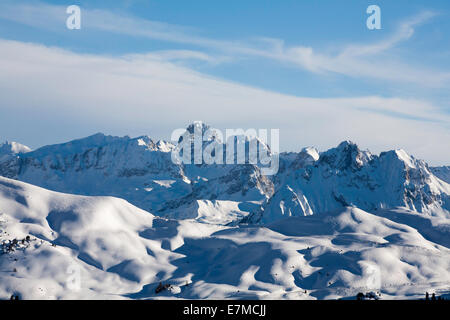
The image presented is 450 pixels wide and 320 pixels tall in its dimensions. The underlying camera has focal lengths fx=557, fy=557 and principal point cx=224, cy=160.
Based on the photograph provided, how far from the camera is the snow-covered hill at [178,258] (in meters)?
87.1

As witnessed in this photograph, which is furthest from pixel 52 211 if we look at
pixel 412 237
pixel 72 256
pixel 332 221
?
pixel 412 237

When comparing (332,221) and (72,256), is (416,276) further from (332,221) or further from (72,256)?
(72,256)

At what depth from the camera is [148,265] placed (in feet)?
334

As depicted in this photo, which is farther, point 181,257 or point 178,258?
point 181,257

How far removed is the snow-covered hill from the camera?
87.1 metres

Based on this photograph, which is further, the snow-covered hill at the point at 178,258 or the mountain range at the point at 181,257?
the mountain range at the point at 181,257

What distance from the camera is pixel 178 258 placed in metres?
108

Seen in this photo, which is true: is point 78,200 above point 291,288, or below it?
above

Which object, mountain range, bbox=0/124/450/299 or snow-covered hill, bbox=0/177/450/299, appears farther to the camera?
mountain range, bbox=0/124/450/299
